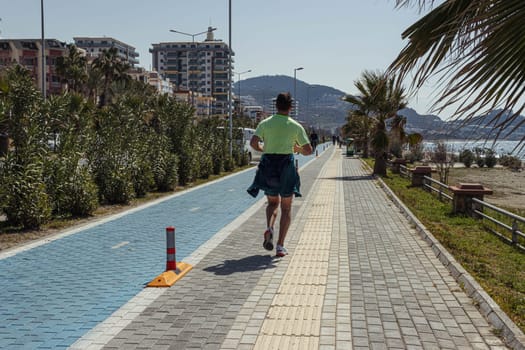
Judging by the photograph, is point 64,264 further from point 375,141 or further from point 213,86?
point 213,86

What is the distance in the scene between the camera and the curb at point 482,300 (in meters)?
4.26

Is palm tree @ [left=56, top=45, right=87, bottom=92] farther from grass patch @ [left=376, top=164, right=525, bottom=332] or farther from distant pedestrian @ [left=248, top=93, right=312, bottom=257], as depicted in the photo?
distant pedestrian @ [left=248, top=93, right=312, bottom=257]

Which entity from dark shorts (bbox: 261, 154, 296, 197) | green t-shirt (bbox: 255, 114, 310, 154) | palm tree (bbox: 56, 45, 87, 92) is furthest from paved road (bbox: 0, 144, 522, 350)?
palm tree (bbox: 56, 45, 87, 92)

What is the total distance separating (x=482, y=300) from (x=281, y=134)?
116 inches

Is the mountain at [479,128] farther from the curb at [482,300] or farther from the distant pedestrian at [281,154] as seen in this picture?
the distant pedestrian at [281,154]

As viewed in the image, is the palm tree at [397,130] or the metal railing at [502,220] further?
the palm tree at [397,130]

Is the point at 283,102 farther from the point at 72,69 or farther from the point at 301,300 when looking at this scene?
the point at 72,69

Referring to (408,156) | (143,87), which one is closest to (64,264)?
(408,156)

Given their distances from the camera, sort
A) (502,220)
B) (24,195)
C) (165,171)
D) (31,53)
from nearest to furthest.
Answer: (24,195)
(502,220)
(165,171)
(31,53)

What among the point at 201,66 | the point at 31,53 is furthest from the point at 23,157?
the point at 201,66

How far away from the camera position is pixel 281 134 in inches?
272

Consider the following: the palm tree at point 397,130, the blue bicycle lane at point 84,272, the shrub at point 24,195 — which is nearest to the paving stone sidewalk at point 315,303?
the blue bicycle lane at point 84,272

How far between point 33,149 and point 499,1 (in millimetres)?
8515

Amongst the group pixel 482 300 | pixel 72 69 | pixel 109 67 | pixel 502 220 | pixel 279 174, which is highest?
pixel 109 67
